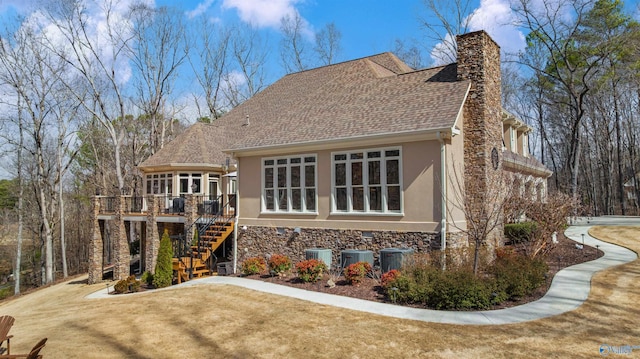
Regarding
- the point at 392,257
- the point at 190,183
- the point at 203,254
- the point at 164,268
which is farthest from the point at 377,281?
the point at 190,183

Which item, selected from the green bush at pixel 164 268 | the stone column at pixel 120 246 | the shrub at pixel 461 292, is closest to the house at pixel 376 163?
the shrub at pixel 461 292

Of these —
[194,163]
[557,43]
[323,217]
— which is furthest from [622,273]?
[557,43]

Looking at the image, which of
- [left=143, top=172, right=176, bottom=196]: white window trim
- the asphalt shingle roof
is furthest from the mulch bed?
[left=143, top=172, right=176, bottom=196]: white window trim

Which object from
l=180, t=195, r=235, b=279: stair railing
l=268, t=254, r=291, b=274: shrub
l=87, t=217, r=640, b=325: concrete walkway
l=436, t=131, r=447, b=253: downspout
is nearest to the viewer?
l=87, t=217, r=640, b=325: concrete walkway

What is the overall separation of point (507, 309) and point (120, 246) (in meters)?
17.2

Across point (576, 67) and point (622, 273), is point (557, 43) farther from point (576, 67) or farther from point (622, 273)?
point (622, 273)

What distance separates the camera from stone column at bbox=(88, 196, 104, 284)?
19.7 m

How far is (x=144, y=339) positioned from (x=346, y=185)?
23.4 feet

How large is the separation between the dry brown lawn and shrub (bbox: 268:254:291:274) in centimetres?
225

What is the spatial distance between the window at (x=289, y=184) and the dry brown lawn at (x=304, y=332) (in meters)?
4.30

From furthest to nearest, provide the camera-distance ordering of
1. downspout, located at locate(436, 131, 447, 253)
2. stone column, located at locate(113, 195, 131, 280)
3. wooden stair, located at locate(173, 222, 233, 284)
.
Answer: stone column, located at locate(113, 195, 131, 280) → wooden stair, located at locate(173, 222, 233, 284) → downspout, located at locate(436, 131, 447, 253)

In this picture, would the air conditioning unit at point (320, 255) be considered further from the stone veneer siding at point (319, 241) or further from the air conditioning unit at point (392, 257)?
the air conditioning unit at point (392, 257)

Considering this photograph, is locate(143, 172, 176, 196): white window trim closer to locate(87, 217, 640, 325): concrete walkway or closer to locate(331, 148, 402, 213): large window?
locate(87, 217, 640, 325): concrete walkway

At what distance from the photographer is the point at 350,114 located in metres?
13.8
